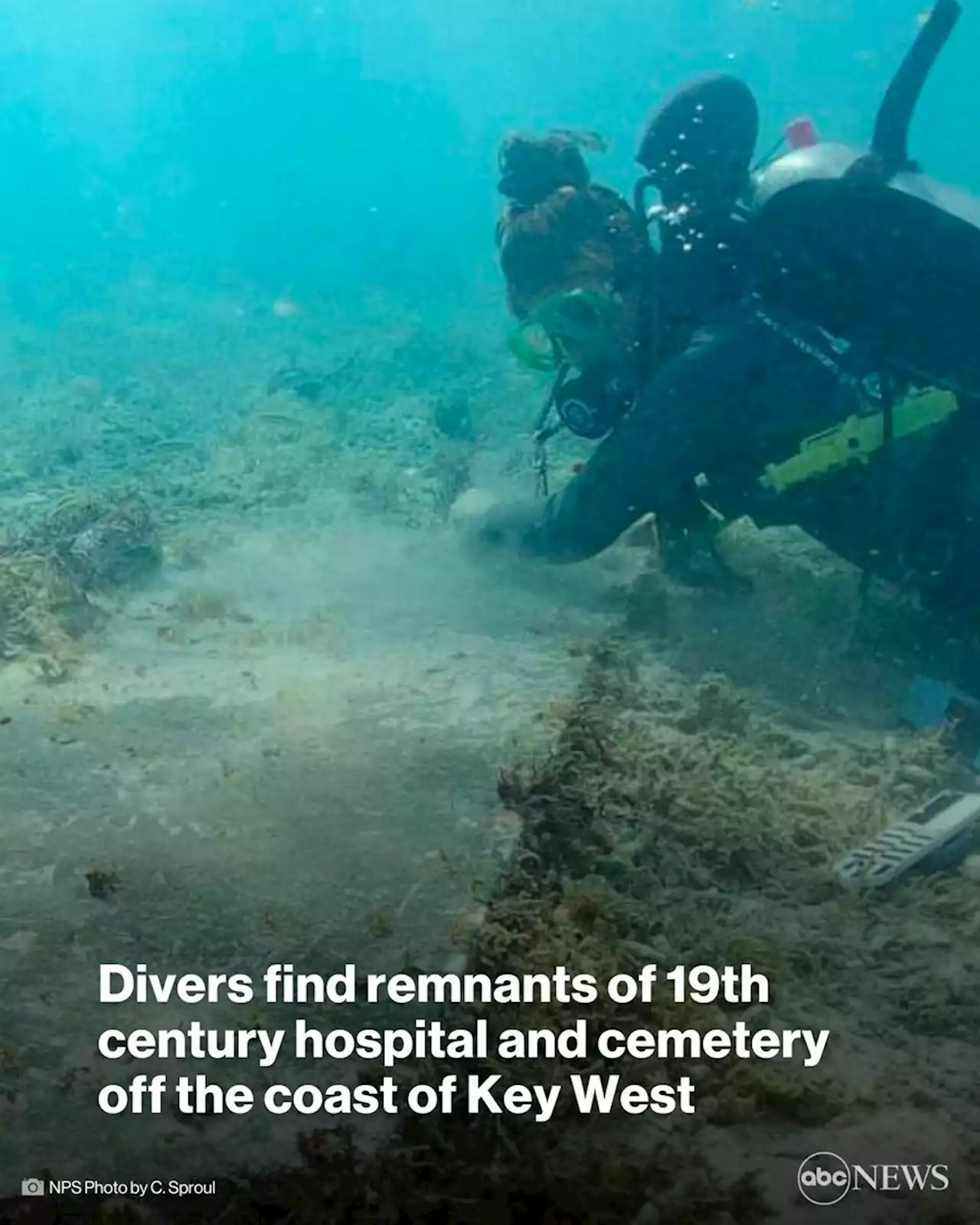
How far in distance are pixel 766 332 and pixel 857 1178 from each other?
15.1 feet

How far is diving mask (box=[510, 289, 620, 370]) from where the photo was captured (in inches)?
245

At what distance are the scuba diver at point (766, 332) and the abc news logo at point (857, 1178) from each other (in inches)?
157

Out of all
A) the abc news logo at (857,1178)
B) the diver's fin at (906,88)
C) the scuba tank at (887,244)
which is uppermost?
the diver's fin at (906,88)

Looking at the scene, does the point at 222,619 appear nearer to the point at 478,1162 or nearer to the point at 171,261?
the point at 478,1162

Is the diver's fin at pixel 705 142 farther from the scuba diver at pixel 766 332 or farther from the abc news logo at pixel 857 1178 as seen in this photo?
the abc news logo at pixel 857 1178

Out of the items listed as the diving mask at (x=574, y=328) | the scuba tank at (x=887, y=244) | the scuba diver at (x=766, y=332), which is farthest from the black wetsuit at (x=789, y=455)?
the diving mask at (x=574, y=328)

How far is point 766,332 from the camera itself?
5977 mm

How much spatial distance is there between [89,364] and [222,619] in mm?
11516

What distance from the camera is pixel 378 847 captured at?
407 cm

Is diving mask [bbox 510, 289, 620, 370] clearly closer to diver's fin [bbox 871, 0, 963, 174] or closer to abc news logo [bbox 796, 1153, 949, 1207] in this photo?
diver's fin [bbox 871, 0, 963, 174]

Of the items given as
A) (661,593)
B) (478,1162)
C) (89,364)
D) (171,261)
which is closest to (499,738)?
(661,593)

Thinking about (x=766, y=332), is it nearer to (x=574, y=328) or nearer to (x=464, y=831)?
(x=574, y=328)

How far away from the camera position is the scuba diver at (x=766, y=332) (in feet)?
18.3

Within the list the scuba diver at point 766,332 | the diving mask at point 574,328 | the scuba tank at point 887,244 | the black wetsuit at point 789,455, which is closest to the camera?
the scuba tank at point 887,244
